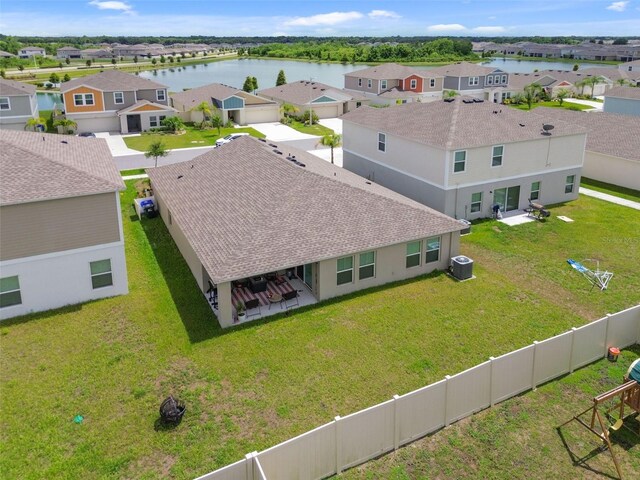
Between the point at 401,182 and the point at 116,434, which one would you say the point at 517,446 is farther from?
the point at 401,182

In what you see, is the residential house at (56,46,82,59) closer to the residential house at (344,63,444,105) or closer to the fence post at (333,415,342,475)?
the residential house at (344,63,444,105)

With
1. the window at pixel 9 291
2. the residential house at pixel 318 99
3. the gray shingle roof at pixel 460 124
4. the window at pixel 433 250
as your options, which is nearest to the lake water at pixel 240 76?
the residential house at pixel 318 99

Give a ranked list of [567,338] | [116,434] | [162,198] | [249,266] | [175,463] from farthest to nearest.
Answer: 1. [162,198]
2. [249,266]
3. [567,338]
4. [116,434]
5. [175,463]

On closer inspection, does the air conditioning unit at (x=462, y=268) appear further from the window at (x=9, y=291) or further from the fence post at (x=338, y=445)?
the window at (x=9, y=291)

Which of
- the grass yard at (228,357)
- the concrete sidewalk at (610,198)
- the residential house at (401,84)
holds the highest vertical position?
the residential house at (401,84)

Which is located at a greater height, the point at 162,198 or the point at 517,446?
the point at 162,198

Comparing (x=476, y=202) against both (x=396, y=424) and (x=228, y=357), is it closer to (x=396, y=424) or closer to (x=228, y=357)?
(x=228, y=357)

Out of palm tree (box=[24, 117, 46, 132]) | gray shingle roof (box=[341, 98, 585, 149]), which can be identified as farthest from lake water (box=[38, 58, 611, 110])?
gray shingle roof (box=[341, 98, 585, 149])

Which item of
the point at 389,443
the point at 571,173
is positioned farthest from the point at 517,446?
the point at 571,173
